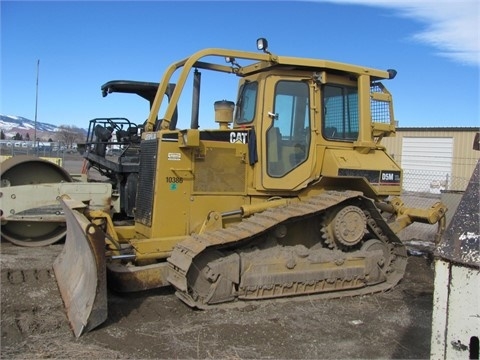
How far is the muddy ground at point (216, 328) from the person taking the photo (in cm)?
432

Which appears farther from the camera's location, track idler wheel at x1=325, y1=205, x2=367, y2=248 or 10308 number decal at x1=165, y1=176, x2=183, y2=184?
track idler wheel at x1=325, y1=205, x2=367, y2=248

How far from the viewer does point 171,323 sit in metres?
5.03

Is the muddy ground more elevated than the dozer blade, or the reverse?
the dozer blade

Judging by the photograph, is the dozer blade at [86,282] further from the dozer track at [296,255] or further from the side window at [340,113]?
the side window at [340,113]

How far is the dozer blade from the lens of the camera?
4676 millimetres

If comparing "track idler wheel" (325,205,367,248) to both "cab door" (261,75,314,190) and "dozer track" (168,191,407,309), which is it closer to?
"dozer track" (168,191,407,309)

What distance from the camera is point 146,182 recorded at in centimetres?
616

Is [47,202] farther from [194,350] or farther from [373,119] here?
[373,119]

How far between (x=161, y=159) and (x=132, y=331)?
2.03 m

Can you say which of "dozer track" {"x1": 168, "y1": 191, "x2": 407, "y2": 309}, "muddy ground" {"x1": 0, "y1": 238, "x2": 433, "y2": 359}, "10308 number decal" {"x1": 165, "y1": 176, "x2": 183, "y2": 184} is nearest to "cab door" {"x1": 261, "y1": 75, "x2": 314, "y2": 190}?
"dozer track" {"x1": 168, "y1": 191, "x2": 407, "y2": 309}

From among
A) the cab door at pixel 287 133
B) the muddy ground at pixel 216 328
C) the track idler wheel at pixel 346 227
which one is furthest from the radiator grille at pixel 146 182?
the track idler wheel at pixel 346 227

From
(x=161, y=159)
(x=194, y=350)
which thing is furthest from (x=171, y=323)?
(x=161, y=159)

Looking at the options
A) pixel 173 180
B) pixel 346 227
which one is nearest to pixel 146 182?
pixel 173 180

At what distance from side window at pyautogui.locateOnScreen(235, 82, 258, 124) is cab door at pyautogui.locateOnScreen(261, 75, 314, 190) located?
0.32 meters
